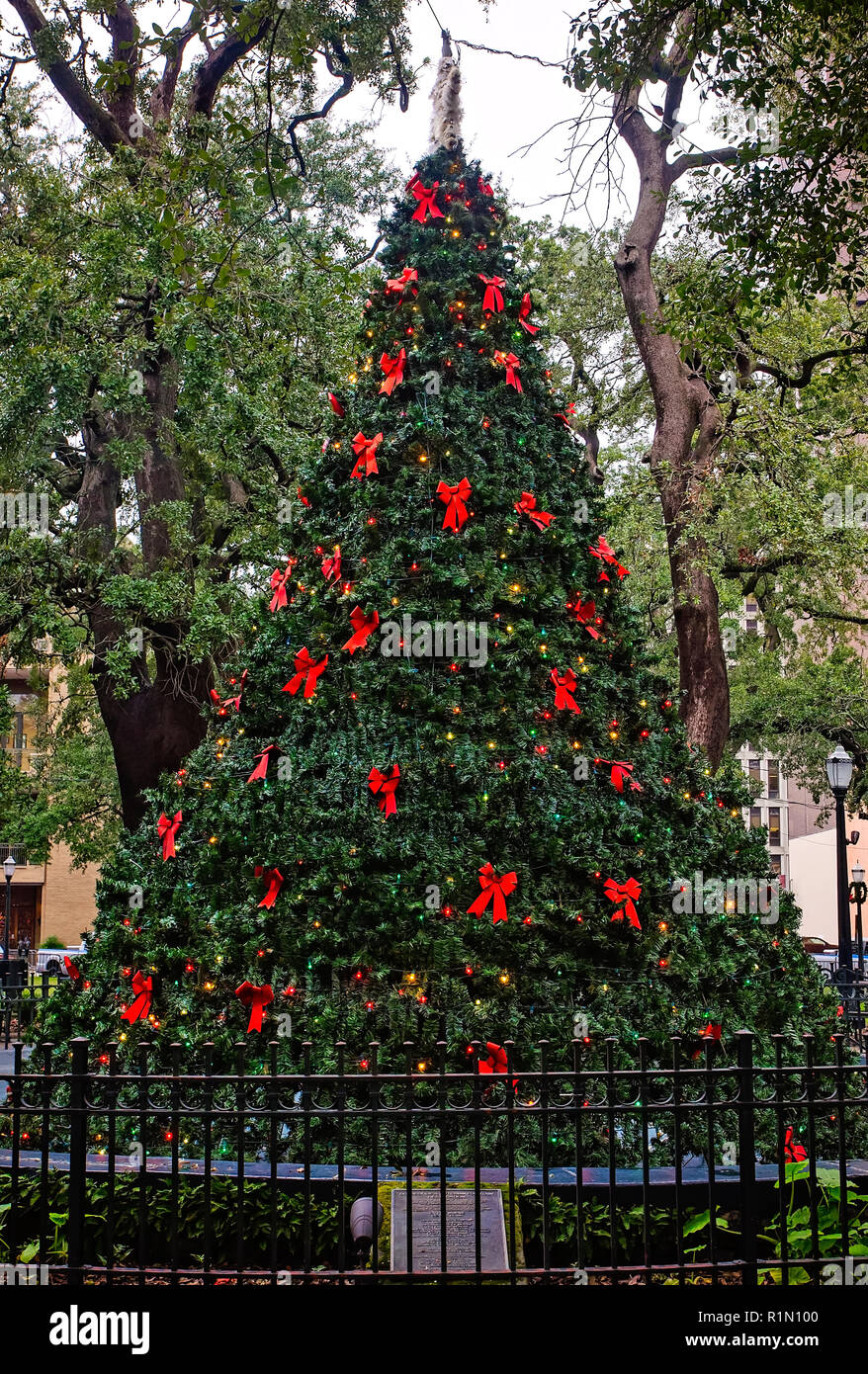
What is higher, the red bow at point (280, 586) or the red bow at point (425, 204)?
the red bow at point (425, 204)

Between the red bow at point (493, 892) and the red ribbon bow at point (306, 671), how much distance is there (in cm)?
162

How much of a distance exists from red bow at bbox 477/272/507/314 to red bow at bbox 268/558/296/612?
86.2 inches

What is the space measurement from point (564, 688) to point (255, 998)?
2638 mm

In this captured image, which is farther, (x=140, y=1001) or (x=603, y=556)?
(x=603, y=556)

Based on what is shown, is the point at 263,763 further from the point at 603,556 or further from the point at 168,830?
the point at 603,556

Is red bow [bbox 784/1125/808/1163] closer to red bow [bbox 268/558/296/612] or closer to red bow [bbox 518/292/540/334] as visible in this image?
red bow [bbox 268/558/296/612]

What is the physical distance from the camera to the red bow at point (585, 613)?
7.30 metres

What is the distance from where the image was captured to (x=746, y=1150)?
15.8 ft

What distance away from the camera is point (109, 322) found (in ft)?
43.2

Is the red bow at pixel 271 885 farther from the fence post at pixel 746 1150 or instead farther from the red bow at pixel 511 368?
the red bow at pixel 511 368

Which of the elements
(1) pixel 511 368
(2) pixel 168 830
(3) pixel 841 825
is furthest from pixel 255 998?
(3) pixel 841 825

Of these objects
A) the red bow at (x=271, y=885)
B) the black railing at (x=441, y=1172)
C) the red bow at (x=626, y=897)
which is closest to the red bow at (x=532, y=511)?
the red bow at (x=626, y=897)

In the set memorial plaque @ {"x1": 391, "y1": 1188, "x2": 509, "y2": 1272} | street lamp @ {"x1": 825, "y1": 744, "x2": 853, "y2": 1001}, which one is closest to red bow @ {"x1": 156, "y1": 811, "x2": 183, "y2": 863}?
memorial plaque @ {"x1": 391, "y1": 1188, "x2": 509, "y2": 1272}
